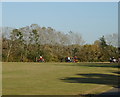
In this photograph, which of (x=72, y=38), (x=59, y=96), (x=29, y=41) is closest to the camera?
(x=59, y=96)

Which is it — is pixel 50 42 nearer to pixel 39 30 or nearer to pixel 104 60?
pixel 39 30

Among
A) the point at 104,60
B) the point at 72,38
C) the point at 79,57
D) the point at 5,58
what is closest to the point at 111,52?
the point at 104,60

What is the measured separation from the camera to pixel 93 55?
51.2 meters

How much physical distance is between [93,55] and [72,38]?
909 centimetres

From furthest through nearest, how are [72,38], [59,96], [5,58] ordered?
[72,38]
[5,58]
[59,96]

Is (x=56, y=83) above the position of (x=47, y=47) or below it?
below

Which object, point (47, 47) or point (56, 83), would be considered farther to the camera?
point (47, 47)

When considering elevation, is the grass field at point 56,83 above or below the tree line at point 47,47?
below

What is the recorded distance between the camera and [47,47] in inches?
2021

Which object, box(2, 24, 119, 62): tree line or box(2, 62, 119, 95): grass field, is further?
box(2, 24, 119, 62): tree line

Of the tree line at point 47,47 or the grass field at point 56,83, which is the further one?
the tree line at point 47,47

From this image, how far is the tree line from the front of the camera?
47719 mm

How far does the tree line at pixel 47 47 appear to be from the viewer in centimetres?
4772

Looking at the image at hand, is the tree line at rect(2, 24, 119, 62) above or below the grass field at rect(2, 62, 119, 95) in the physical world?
above
